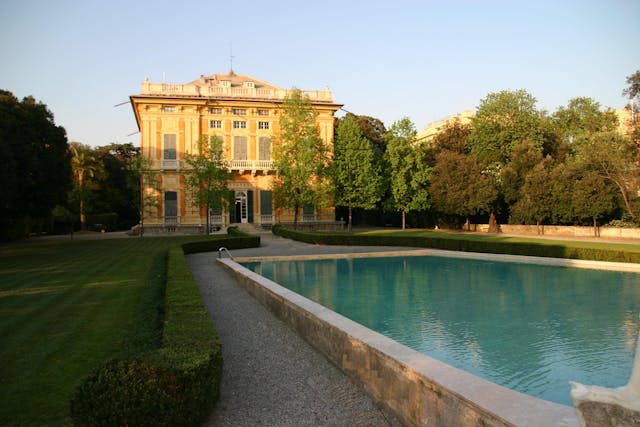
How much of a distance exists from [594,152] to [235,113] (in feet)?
87.9

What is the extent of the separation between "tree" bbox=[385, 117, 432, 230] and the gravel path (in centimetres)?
2937

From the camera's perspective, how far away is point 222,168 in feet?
107

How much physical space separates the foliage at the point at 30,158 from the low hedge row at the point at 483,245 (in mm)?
14023

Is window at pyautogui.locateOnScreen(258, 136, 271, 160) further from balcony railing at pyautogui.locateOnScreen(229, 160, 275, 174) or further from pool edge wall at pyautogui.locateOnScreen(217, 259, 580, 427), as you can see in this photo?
pool edge wall at pyautogui.locateOnScreen(217, 259, 580, 427)

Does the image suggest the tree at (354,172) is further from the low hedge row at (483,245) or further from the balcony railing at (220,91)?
the low hedge row at (483,245)

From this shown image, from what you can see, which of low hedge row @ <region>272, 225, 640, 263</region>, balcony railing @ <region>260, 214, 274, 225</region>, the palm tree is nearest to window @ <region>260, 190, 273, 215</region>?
balcony railing @ <region>260, 214, 274, 225</region>

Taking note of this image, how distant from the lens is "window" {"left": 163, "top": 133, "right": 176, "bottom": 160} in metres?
35.3

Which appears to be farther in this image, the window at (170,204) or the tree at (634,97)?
the window at (170,204)

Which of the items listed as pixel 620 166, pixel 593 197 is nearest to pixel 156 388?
pixel 593 197

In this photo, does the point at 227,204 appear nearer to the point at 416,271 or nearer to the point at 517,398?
the point at 416,271

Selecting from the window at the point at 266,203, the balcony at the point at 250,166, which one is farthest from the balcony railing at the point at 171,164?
the window at the point at 266,203

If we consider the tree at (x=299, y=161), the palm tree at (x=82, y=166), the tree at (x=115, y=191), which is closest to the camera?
the tree at (x=299, y=161)

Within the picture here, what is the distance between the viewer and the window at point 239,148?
3675 centimetres

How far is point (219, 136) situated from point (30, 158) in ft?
53.2
